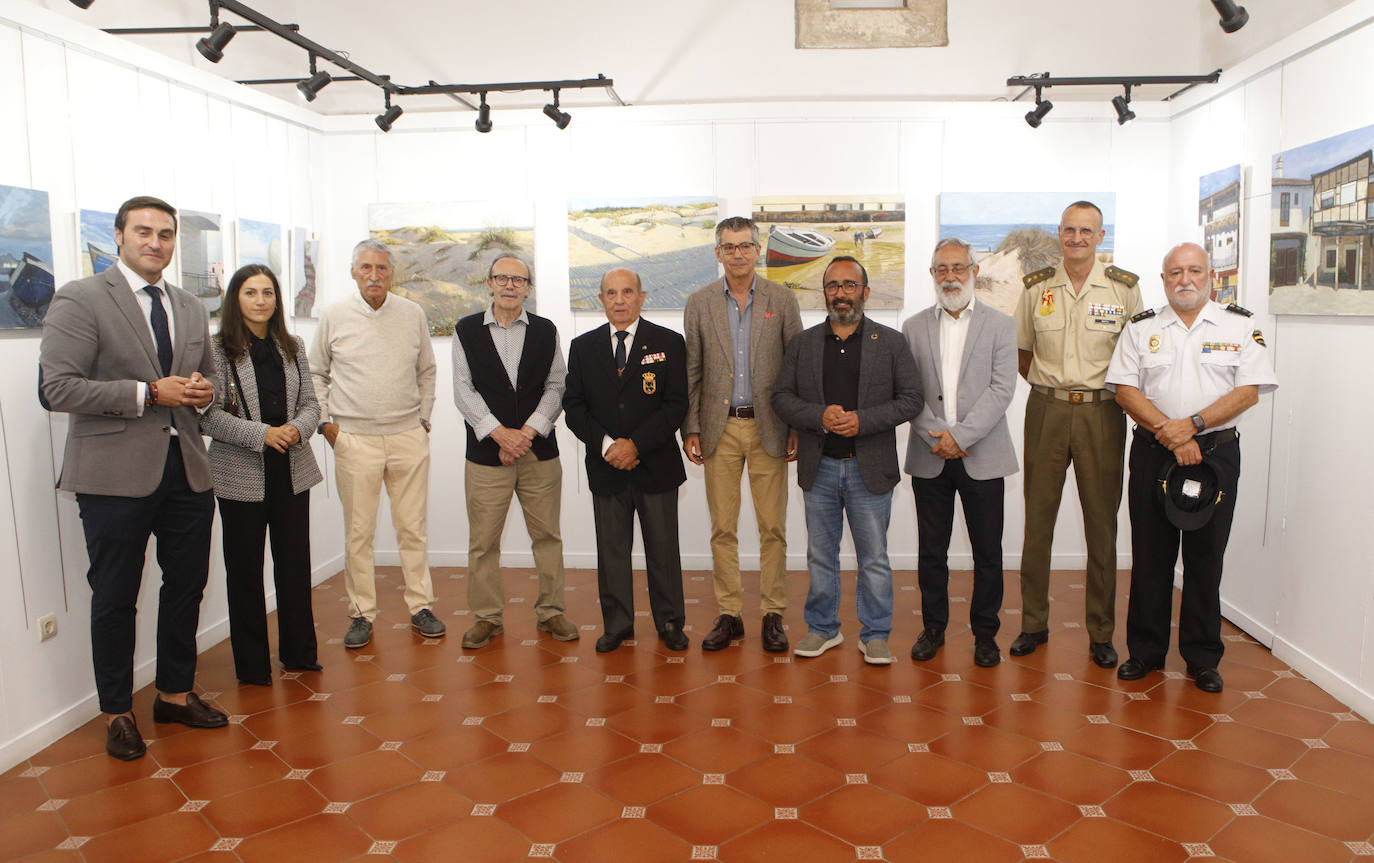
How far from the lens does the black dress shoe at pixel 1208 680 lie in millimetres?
4035

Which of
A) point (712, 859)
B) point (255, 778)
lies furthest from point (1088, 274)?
point (255, 778)

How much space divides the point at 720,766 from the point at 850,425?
1601 mm

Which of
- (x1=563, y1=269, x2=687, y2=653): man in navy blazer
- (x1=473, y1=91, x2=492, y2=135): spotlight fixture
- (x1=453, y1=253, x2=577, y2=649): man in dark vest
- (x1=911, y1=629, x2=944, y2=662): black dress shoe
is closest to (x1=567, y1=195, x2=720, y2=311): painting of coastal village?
(x1=473, y1=91, x2=492, y2=135): spotlight fixture

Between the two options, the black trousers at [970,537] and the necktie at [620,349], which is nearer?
the black trousers at [970,537]

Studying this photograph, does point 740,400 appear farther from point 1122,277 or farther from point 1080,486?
point 1122,277

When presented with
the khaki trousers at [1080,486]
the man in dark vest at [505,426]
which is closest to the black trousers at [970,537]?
the khaki trousers at [1080,486]

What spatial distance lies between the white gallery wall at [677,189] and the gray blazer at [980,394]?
1191 millimetres

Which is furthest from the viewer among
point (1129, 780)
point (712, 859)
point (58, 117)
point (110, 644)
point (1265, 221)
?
point (1265, 221)

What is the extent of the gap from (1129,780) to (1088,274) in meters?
2.27

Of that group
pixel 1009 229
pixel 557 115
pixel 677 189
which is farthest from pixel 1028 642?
pixel 557 115

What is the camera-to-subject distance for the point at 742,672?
4375mm

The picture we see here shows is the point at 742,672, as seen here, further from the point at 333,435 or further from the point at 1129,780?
the point at 333,435

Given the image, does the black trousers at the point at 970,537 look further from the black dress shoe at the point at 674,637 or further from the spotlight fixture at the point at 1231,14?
the spotlight fixture at the point at 1231,14

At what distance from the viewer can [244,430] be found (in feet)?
13.3
